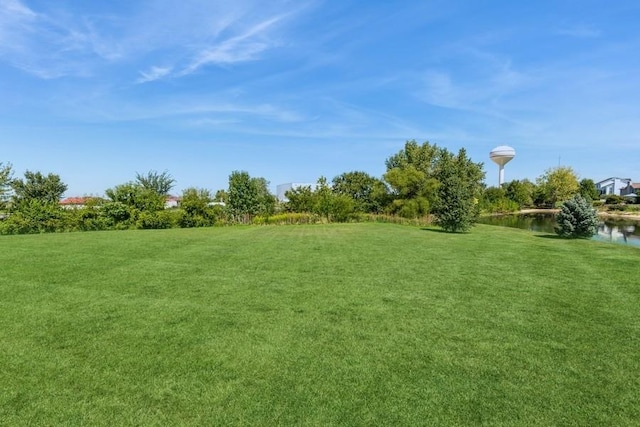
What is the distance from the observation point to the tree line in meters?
15.5

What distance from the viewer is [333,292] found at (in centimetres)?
523

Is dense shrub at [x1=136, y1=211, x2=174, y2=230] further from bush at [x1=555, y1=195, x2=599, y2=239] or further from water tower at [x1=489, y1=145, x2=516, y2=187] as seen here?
water tower at [x1=489, y1=145, x2=516, y2=187]

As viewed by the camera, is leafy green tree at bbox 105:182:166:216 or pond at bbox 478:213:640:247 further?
leafy green tree at bbox 105:182:166:216

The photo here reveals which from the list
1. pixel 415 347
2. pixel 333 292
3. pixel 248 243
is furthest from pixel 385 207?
pixel 415 347

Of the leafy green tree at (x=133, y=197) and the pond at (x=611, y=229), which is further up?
the leafy green tree at (x=133, y=197)

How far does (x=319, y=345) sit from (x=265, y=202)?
19.3m

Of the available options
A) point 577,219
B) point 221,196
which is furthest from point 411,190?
point 577,219

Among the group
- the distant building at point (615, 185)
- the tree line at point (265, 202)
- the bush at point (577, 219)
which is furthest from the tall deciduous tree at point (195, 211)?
the distant building at point (615, 185)

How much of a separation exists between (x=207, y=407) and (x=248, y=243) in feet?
26.9

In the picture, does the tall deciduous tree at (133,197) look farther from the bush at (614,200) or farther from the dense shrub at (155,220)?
the bush at (614,200)

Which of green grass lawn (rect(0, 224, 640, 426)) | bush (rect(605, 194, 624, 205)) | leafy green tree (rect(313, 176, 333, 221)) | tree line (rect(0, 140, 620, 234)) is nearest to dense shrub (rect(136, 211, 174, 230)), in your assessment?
tree line (rect(0, 140, 620, 234))

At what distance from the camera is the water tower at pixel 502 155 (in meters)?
61.5

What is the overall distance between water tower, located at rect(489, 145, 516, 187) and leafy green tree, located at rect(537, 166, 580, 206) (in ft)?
36.0

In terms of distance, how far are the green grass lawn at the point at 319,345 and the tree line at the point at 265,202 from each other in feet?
32.7
